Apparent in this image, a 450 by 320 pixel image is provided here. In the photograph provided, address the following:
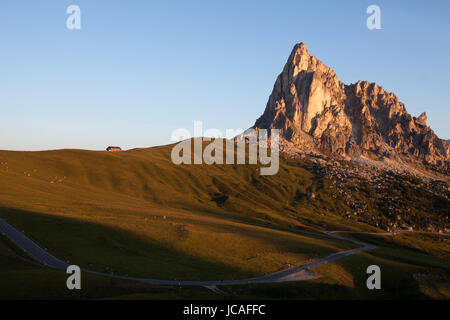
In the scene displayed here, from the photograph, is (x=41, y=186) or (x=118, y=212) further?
(x=41, y=186)

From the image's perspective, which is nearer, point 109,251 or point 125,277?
point 125,277

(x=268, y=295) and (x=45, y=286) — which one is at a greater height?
(x=45, y=286)

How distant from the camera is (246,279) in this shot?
76.9 meters

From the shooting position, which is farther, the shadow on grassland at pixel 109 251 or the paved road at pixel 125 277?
the shadow on grassland at pixel 109 251

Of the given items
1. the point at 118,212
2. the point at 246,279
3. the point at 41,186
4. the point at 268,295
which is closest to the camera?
the point at 268,295

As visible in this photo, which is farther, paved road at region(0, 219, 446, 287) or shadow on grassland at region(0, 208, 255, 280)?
shadow on grassland at region(0, 208, 255, 280)

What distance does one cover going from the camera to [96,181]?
192 m

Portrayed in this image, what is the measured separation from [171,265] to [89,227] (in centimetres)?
3030

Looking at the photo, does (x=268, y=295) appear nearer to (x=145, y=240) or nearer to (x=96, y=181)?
(x=145, y=240)

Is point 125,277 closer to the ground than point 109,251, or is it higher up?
closer to the ground
